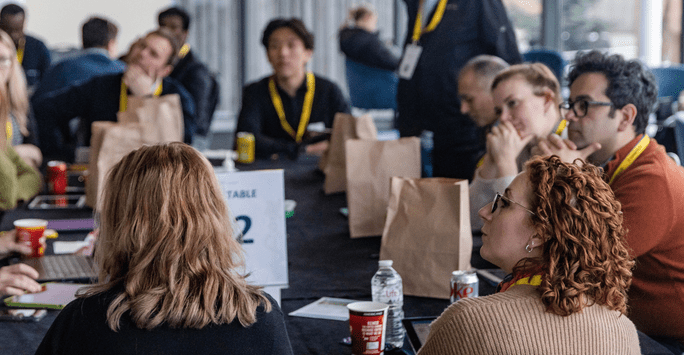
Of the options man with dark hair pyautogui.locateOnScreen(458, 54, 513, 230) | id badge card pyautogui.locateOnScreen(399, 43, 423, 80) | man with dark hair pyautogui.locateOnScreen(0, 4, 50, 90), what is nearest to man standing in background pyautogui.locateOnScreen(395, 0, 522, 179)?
id badge card pyautogui.locateOnScreen(399, 43, 423, 80)

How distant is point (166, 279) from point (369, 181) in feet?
4.08

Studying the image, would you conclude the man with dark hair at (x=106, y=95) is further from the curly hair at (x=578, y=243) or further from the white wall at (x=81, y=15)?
the curly hair at (x=578, y=243)

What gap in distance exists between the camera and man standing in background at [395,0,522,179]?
350 centimetres

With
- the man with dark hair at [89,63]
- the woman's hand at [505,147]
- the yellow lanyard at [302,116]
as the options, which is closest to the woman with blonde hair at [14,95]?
the man with dark hair at [89,63]

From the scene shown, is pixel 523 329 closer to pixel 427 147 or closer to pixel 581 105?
pixel 581 105

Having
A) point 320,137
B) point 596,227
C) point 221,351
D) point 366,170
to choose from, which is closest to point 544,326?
point 596,227

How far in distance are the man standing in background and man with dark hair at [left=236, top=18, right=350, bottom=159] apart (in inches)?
20.0

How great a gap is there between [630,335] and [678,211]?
2.04 feet

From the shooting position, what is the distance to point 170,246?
3.44 feet

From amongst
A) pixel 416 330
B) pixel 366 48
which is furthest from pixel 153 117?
pixel 366 48

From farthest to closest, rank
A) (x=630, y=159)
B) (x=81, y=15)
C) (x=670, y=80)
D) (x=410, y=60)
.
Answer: (x=81, y=15), (x=670, y=80), (x=410, y=60), (x=630, y=159)

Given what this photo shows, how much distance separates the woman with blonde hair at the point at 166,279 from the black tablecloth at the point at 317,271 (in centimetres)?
30

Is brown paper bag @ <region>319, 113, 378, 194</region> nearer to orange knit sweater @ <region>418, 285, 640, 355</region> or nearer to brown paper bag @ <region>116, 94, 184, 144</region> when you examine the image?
brown paper bag @ <region>116, 94, 184, 144</region>

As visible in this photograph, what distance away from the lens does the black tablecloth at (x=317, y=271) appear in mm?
1346
